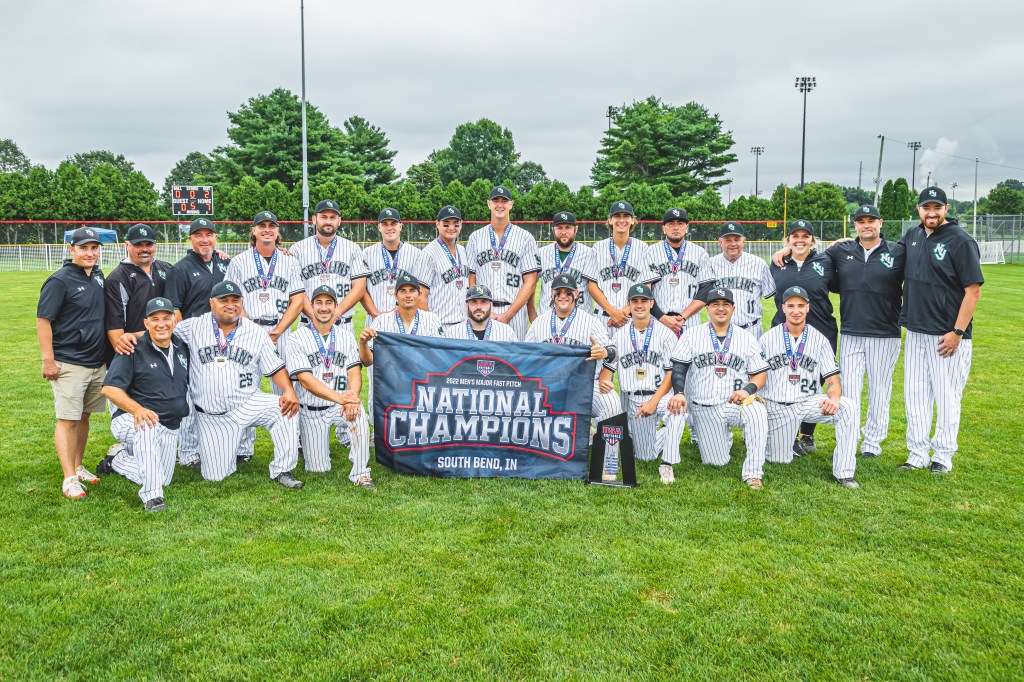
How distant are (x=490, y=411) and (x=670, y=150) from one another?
46878 mm

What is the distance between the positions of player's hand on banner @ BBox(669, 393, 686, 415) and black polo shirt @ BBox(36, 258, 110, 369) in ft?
15.7

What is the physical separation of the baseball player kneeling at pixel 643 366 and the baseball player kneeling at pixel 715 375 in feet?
0.72

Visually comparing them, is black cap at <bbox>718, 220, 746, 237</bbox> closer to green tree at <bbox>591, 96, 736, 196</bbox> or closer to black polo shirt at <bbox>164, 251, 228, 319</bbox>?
black polo shirt at <bbox>164, 251, 228, 319</bbox>

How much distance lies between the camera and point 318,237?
723 centimetres

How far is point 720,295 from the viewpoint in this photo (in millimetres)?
6293

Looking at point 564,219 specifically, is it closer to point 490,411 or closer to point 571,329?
point 571,329

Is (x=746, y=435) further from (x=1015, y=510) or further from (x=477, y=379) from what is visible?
(x=477, y=379)

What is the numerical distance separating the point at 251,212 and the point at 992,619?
37.8m

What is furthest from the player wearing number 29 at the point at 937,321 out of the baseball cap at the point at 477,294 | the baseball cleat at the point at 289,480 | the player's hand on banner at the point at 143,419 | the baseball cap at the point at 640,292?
the player's hand on banner at the point at 143,419

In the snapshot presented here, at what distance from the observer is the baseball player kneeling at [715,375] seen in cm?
621

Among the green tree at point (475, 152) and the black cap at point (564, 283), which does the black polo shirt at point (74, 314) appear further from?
the green tree at point (475, 152)

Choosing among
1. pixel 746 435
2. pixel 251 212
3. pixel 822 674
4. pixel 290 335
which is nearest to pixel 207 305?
pixel 290 335

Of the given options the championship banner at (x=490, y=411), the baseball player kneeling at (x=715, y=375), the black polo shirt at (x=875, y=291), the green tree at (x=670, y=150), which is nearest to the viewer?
the championship banner at (x=490, y=411)

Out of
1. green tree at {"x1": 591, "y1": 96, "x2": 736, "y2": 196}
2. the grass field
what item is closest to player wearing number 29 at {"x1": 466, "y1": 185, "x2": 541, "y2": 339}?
the grass field
